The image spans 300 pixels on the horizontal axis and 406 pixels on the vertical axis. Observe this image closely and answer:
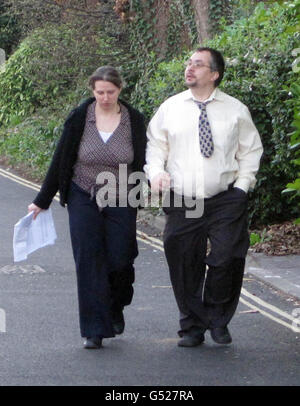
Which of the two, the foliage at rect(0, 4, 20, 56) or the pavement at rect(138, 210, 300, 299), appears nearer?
the pavement at rect(138, 210, 300, 299)

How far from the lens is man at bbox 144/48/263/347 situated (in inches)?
271

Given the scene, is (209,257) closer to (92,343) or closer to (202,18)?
(92,343)

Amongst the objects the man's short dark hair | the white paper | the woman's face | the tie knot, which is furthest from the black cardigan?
the man's short dark hair

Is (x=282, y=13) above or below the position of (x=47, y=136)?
above

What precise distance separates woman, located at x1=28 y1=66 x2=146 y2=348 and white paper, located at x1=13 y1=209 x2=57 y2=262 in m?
0.32

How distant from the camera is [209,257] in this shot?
276 inches

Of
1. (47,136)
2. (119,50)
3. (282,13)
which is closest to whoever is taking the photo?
(282,13)

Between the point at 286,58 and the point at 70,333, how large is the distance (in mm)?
4597

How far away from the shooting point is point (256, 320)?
810cm

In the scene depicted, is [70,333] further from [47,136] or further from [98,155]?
[47,136]

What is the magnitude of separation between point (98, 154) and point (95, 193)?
274 millimetres

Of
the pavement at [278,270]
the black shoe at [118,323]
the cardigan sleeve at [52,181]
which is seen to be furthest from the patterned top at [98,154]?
the pavement at [278,270]

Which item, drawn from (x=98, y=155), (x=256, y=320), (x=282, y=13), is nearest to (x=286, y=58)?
(x=282, y=13)

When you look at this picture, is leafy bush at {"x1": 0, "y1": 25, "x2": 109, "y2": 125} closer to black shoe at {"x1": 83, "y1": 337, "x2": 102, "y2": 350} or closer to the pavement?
the pavement
